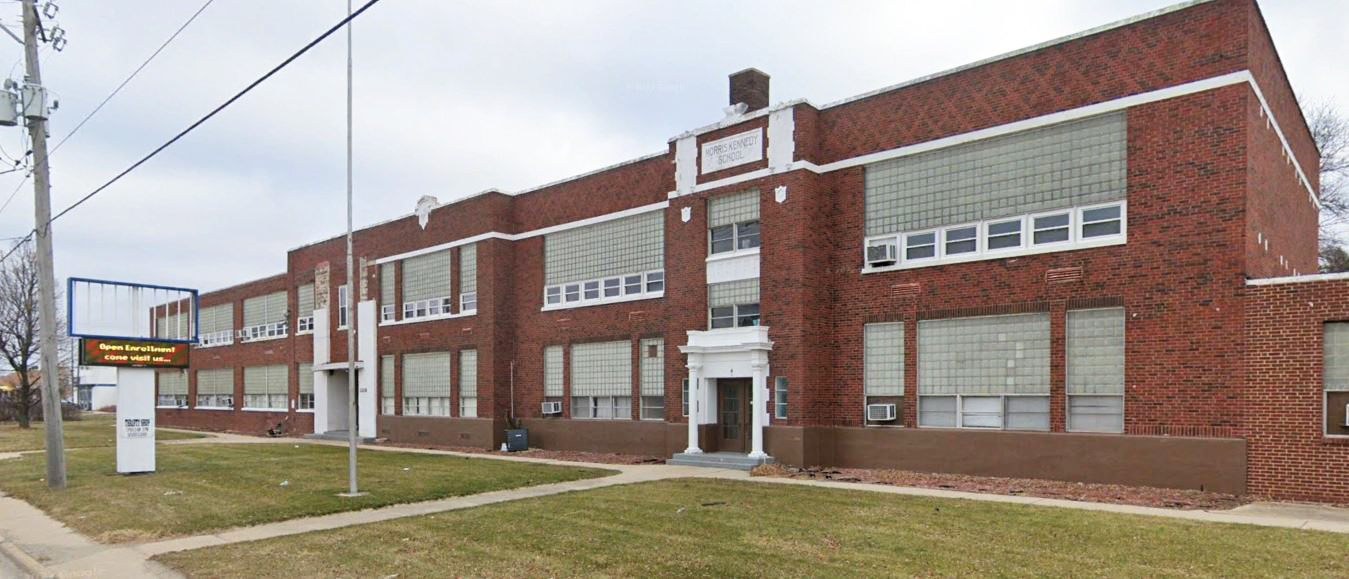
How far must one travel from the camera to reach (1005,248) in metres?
17.6

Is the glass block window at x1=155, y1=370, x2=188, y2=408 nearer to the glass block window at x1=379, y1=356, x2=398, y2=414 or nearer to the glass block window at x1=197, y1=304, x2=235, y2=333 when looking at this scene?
the glass block window at x1=197, y1=304, x2=235, y2=333

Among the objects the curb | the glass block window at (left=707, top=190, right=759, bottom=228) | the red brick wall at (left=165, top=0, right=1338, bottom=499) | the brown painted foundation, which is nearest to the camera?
the curb

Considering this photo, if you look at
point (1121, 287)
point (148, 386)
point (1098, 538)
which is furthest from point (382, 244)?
point (1098, 538)

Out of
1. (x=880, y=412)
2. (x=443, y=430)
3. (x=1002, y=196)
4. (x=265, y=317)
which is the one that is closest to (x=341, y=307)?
(x=265, y=317)

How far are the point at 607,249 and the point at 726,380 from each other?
6.46 meters

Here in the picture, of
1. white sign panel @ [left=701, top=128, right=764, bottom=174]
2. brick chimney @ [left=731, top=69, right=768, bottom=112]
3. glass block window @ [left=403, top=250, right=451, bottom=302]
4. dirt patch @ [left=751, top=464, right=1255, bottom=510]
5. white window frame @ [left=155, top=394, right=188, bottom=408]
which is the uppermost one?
brick chimney @ [left=731, top=69, right=768, bottom=112]

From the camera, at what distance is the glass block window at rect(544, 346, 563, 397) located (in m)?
27.3

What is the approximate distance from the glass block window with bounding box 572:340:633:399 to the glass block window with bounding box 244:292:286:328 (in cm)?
2174

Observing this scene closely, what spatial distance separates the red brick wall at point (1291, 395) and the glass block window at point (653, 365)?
1426 centimetres

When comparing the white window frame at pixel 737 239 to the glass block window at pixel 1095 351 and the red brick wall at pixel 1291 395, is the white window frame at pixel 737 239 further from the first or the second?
the red brick wall at pixel 1291 395

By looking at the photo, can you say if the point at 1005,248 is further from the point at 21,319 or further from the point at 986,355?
the point at 21,319

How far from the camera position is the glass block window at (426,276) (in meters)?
31.4

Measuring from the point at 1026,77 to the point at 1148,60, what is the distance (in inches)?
89.5

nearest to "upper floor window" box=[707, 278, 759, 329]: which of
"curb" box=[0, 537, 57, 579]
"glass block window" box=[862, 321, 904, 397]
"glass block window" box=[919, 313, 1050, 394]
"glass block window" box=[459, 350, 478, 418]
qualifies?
"glass block window" box=[862, 321, 904, 397]
